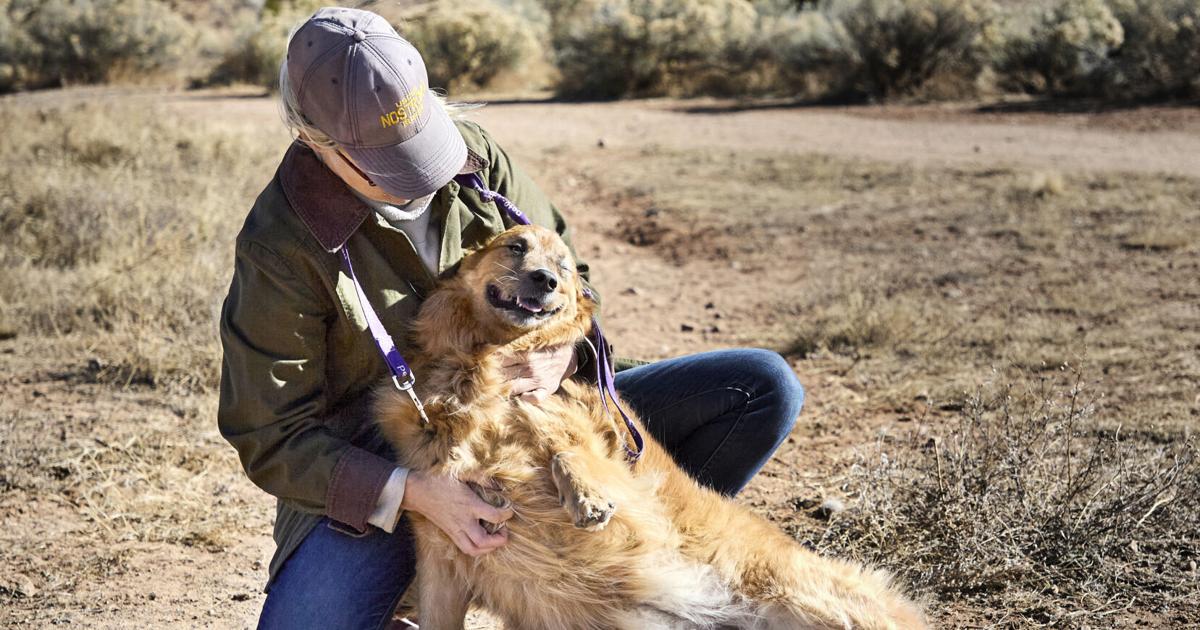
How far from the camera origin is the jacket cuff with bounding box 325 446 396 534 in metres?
2.67

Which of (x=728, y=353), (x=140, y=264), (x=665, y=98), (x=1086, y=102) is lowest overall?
(x=665, y=98)

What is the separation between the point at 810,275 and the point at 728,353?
13.1ft

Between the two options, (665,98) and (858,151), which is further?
(665,98)

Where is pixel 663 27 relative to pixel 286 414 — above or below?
below

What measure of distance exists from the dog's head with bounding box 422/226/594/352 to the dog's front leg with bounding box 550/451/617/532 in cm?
48

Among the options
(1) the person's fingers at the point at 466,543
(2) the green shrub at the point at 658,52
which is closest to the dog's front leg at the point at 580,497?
(1) the person's fingers at the point at 466,543

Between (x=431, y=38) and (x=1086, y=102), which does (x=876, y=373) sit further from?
(x=431, y=38)

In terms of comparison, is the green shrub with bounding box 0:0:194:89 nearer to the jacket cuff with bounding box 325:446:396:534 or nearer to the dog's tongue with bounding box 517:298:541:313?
the dog's tongue with bounding box 517:298:541:313

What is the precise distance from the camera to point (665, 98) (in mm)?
18172

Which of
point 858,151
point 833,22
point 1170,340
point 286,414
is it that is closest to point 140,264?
point 286,414

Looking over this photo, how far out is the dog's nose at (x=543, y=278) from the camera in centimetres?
292

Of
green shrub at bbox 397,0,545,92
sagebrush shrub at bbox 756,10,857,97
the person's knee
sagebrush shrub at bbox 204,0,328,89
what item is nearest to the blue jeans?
the person's knee

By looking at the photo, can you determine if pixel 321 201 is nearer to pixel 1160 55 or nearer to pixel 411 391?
pixel 411 391

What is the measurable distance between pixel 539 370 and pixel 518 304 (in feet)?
0.76
